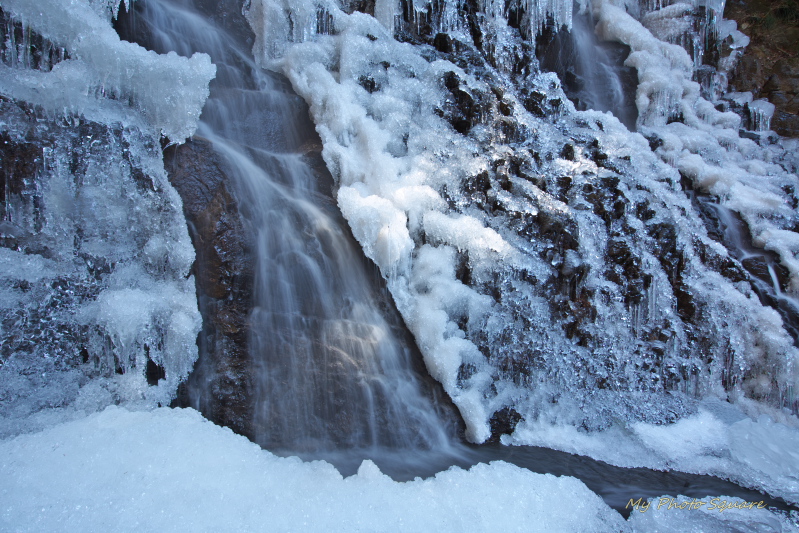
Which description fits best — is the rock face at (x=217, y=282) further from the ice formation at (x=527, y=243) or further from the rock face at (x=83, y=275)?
the ice formation at (x=527, y=243)

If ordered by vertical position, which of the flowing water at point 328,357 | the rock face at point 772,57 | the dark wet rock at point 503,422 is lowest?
the dark wet rock at point 503,422

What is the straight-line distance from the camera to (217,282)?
140 inches

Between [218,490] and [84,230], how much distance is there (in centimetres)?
198

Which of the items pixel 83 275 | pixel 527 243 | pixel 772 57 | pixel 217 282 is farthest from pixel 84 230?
pixel 772 57

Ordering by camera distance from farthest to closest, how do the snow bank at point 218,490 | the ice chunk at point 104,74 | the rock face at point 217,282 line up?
the ice chunk at point 104,74, the rock face at point 217,282, the snow bank at point 218,490

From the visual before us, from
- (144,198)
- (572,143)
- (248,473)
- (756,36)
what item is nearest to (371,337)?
(248,473)

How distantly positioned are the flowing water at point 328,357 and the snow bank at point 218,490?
1.04 feet

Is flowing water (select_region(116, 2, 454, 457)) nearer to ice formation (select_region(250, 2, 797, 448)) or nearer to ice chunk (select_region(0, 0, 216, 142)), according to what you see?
ice formation (select_region(250, 2, 797, 448))

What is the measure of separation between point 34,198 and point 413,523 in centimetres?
308

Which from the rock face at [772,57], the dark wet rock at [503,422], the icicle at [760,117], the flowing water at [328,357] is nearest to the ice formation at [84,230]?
the flowing water at [328,357]

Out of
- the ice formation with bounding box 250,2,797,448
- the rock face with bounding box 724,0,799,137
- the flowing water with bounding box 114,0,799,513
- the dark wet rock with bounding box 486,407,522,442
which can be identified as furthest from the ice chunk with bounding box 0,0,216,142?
the rock face with bounding box 724,0,799,137

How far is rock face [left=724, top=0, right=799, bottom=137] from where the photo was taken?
816 centimetres

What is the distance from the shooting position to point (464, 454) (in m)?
3.46

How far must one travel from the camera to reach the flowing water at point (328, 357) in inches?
129
